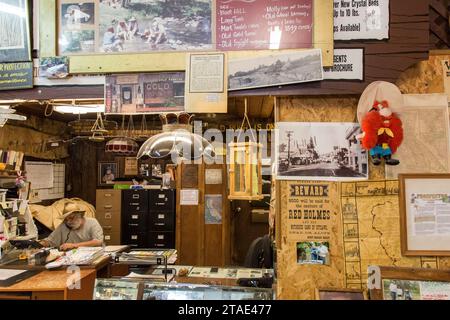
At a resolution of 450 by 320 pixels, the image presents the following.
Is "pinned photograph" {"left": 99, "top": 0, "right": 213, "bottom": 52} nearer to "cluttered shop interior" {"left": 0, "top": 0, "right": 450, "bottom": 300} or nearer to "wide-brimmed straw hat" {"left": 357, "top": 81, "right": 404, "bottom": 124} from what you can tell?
"cluttered shop interior" {"left": 0, "top": 0, "right": 450, "bottom": 300}

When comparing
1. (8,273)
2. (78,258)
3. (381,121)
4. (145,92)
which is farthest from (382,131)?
(8,273)

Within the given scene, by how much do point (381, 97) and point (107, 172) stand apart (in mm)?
6661

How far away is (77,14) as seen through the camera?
237 centimetres

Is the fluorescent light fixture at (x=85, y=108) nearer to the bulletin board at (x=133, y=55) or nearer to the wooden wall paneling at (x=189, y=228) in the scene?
the bulletin board at (x=133, y=55)

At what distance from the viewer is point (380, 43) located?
218 centimetres

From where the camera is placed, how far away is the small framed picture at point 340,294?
6.34 ft

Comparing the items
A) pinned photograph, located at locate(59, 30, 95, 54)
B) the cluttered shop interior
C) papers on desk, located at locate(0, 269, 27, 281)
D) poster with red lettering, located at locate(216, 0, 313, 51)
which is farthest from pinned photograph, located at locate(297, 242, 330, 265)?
papers on desk, located at locate(0, 269, 27, 281)

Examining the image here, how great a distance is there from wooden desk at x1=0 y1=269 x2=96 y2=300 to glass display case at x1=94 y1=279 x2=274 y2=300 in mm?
1066

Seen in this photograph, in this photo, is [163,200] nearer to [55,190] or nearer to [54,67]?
[55,190]

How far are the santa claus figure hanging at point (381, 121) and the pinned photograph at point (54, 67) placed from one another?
1883 mm

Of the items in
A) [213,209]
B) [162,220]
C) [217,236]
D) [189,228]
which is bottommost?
[217,236]

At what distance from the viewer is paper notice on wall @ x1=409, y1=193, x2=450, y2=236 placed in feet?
6.86

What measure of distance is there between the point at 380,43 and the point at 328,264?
1371 mm
